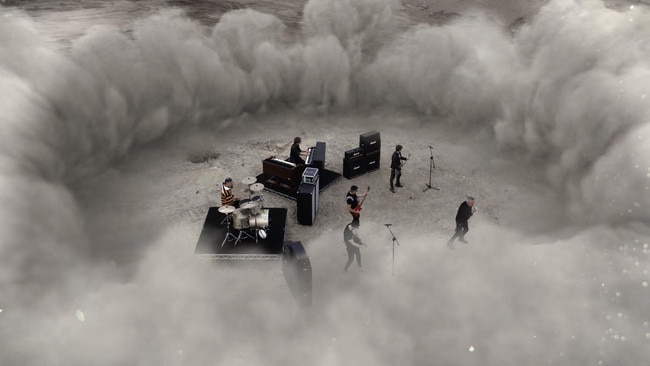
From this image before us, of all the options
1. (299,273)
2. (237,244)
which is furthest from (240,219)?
(299,273)

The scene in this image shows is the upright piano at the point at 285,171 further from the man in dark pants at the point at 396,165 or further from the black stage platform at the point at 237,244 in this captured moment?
the man in dark pants at the point at 396,165

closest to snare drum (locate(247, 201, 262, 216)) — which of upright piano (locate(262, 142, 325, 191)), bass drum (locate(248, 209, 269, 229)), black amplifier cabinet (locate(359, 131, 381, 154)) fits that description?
bass drum (locate(248, 209, 269, 229))

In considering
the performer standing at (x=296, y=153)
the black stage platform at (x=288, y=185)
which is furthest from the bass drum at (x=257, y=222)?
the performer standing at (x=296, y=153)

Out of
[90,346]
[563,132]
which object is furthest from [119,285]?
[563,132]

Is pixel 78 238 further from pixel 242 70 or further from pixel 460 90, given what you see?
pixel 460 90

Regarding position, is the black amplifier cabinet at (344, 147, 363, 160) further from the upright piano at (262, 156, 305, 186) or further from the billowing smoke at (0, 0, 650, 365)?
the billowing smoke at (0, 0, 650, 365)

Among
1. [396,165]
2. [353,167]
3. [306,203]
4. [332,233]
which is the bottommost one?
[332,233]

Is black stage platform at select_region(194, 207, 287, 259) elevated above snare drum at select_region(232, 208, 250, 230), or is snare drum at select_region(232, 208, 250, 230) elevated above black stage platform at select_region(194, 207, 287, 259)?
snare drum at select_region(232, 208, 250, 230)

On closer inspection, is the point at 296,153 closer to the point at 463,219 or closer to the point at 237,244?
the point at 237,244
